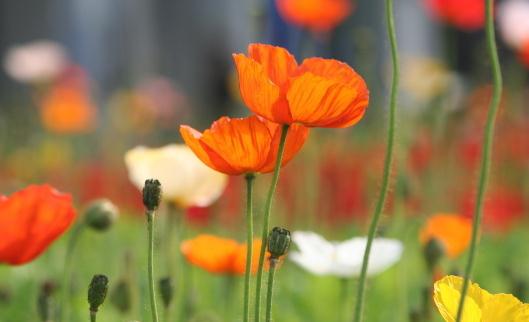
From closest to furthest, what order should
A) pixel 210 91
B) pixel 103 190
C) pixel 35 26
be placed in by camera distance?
1. pixel 103 190
2. pixel 35 26
3. pixel 210 91

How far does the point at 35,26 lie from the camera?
8688 mm

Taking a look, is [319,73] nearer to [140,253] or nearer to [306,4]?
[306,4]

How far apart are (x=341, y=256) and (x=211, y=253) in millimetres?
150

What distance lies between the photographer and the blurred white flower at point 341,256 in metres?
1.20

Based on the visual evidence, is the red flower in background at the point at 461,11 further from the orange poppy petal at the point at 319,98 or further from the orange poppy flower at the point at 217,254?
the orange poppy petal at the point at 319,98

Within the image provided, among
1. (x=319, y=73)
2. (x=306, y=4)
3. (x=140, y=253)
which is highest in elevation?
(x=306, y=4)

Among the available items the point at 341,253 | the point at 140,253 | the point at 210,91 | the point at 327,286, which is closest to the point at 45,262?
the point at 140,253

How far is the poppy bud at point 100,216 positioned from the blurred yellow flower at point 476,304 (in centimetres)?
48

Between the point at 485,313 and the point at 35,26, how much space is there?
8186 millimetres

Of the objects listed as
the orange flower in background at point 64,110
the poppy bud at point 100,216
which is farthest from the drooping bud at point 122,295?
the orange flower in background at point 64,110

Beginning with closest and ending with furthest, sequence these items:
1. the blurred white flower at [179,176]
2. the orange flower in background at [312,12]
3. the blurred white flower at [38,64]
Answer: the blurred white flower at [179,176], the orange flower in background at [312,12], the blurred white flower at [38,64]

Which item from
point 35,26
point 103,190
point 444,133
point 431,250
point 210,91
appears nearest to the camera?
point 431,250

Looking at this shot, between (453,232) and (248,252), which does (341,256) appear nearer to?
(453,232)

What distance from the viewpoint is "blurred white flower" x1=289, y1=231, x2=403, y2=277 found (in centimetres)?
120
